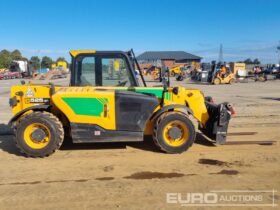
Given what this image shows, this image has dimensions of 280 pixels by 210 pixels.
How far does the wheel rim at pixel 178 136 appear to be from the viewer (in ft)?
22.3

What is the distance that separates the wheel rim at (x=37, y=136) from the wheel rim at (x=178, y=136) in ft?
7.42

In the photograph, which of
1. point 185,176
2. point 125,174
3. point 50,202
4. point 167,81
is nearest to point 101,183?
point 125,174

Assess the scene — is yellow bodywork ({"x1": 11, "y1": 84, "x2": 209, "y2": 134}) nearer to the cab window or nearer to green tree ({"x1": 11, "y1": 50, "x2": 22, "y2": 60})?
the cab window

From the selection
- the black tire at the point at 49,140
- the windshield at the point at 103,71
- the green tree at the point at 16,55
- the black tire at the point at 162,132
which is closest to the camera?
the black tire at the point at 49,140

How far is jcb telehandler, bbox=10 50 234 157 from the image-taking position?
261 inches

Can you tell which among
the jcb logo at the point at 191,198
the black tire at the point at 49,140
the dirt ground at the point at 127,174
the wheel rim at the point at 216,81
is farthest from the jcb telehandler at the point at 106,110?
the wheel rim at the point at 216,81

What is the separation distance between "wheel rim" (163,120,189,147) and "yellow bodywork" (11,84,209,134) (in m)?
0.39

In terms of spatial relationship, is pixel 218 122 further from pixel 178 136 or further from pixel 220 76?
pixel 220 76

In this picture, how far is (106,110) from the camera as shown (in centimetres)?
670

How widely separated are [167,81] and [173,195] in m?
2.91

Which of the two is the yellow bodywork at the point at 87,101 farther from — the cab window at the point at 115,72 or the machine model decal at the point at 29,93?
the cab window at the point at 115,72

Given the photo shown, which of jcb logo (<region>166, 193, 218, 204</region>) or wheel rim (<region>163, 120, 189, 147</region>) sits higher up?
wheel rim (<region>163, 120, 189, 147</region>)

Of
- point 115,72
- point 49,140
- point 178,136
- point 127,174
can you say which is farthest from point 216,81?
point 127,174

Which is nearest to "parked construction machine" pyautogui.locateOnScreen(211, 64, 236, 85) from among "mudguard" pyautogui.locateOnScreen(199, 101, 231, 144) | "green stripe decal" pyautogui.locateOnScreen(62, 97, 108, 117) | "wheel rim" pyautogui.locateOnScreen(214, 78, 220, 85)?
"wheel rim" pyautogui.locateOnScreen(214, 78, 220, 85)
